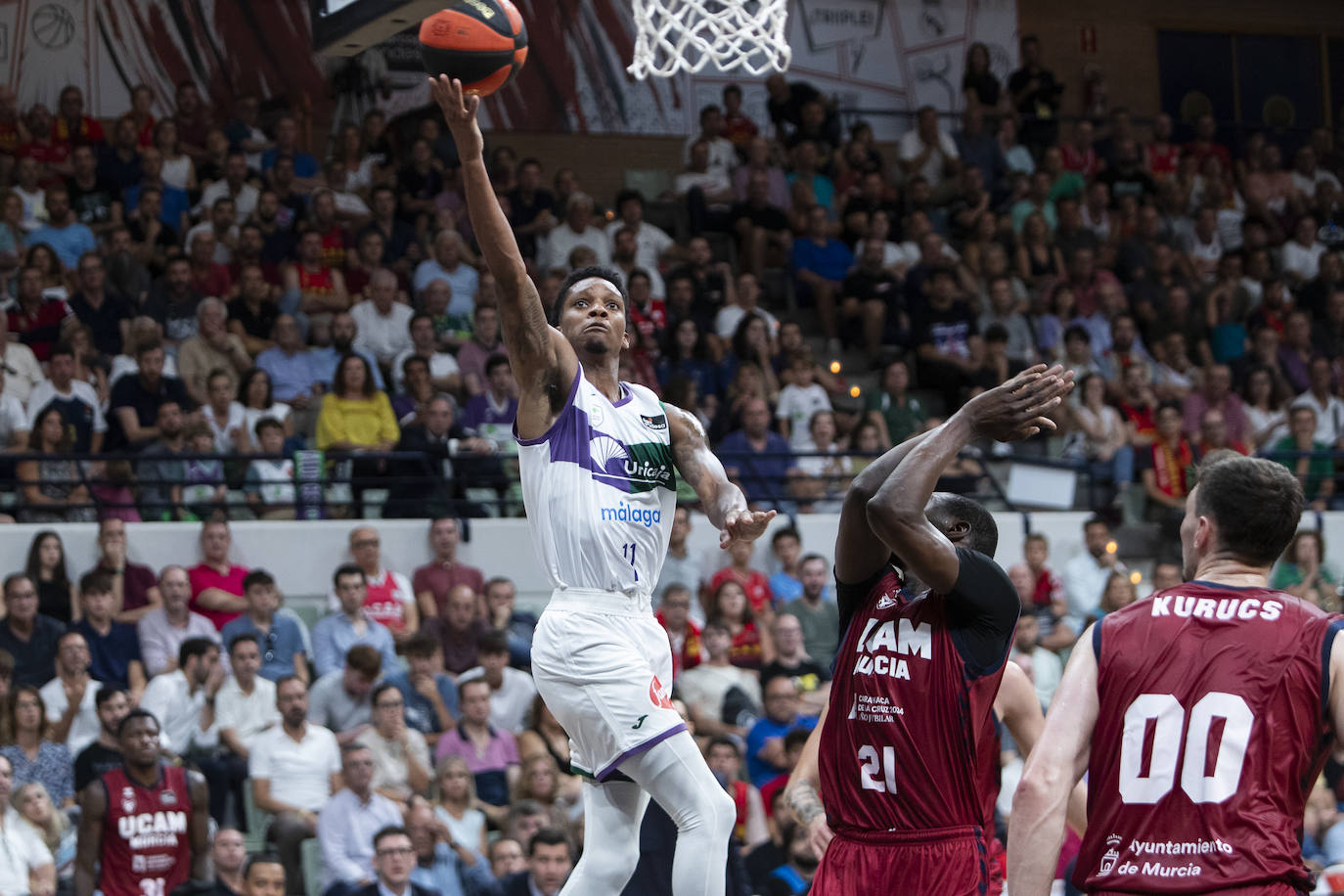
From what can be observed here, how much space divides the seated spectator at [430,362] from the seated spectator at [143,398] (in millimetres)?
1771

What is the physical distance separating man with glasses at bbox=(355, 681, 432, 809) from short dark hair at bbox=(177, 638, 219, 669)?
3.72ft

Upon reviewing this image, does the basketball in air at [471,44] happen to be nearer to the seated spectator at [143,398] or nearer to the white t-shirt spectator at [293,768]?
the white t-shirt spectator at [293,768]

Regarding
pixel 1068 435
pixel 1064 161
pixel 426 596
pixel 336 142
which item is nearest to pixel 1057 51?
pixel 1064 161

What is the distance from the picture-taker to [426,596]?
38.4 ft

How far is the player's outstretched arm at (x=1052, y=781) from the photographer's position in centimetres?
395

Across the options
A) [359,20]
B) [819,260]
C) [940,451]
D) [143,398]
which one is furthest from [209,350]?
[940,451]

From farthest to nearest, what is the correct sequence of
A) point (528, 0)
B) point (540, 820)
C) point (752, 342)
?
1. point (528, 0)
2. point (752, 342)
3. point (540, 820)

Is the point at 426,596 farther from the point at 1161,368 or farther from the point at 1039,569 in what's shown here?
the point at 1161,368

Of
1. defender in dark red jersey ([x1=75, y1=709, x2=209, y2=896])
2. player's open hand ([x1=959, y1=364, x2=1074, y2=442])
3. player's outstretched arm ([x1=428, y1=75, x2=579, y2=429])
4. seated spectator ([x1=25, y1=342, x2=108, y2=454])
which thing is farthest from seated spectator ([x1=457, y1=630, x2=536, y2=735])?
player's open hand ([x1=959, y1=364, x2=1074, y2=442])

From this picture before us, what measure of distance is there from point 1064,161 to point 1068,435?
5.31 metres

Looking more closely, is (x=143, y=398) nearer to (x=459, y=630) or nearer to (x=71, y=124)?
(x=459, y=630)

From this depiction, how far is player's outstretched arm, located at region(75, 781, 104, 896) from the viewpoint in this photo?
908cm

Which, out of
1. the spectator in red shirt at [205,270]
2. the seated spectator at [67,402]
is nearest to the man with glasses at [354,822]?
the seated spectator at [67,402]

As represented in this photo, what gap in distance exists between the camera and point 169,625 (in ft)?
35.3
